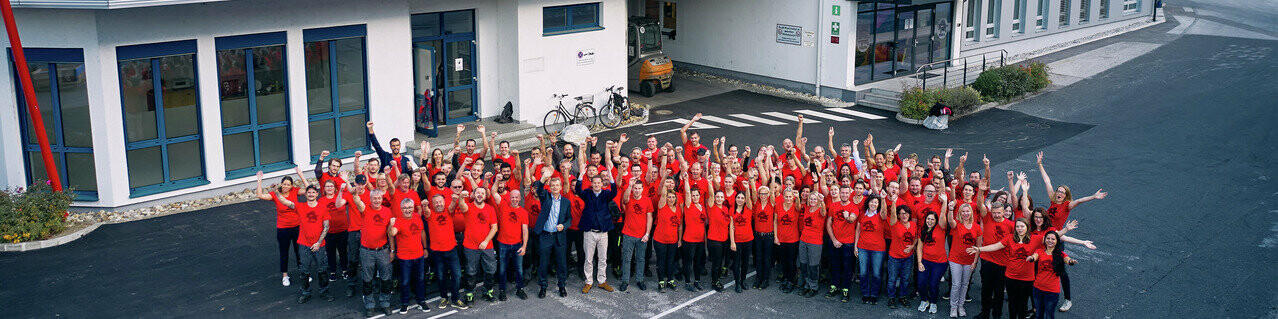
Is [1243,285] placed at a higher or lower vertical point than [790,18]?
lower

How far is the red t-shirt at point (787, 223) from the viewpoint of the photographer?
12961 mm

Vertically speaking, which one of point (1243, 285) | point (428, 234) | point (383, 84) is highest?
point (383, 84)

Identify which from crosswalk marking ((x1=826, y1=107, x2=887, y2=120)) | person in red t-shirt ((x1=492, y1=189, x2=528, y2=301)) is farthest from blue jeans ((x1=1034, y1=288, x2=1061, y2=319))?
crosswalk marking ((x1=826, y1=107, x2=887, y2=120))

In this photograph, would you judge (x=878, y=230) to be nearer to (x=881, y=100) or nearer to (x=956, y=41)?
(x=881, y=100)

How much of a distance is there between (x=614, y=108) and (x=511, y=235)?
35.3 feet

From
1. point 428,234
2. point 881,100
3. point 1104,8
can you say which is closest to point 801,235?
point 428,234

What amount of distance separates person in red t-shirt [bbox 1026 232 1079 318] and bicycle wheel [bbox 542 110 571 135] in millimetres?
11765

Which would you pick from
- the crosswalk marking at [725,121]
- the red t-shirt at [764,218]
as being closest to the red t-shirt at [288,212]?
the red t-shirt at [764,218]

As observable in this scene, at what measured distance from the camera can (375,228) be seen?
12109 mm

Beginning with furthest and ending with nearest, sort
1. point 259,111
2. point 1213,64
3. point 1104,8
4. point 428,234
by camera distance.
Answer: point 1104,8
point 1213,64
point 259,111
point 428,234

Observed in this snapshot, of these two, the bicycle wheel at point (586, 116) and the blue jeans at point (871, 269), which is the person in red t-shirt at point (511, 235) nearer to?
the blue jeans at point (871, 269)

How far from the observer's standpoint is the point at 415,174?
523 inches

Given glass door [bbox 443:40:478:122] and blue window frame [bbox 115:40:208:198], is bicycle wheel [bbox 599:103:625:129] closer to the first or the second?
glass door [bbox 443:40:478:122]

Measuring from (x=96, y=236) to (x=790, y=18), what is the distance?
658 inches
